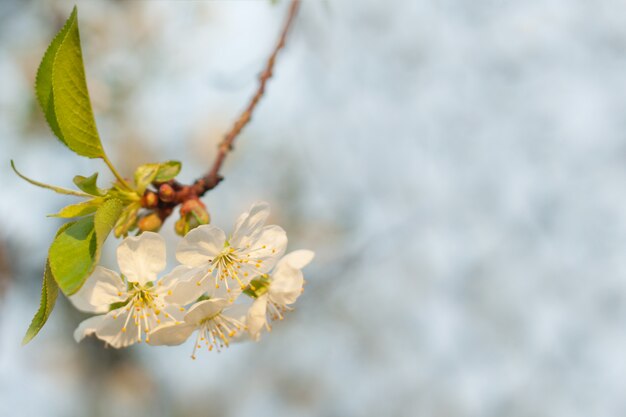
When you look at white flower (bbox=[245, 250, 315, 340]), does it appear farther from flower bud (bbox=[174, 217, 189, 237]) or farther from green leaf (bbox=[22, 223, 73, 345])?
green leaf (bbox=[22, 223, 73, 345])

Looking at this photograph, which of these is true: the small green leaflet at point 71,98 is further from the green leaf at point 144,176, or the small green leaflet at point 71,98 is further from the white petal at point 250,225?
the white petal at point 250,225

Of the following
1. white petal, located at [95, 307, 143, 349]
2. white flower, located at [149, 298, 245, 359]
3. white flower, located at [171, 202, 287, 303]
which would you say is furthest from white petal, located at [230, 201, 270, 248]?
white petal, located at [95, 307, 143, 349]

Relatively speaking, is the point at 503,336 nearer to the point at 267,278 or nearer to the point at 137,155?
the point at 137,155

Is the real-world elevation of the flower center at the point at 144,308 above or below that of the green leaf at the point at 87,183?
below

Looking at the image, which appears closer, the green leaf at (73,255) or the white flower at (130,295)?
the green leaf at (73,255)

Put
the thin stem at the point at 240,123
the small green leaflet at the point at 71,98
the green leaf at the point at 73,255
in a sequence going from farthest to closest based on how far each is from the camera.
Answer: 1. the thin stem at the point at 240,123
2. the small green leaflet at the point at 71,98
3. the green leaf at the point at 73,255

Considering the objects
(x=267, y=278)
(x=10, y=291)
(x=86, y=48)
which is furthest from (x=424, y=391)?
(x=267, y=278)

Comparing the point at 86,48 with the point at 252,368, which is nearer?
the point at 86,48

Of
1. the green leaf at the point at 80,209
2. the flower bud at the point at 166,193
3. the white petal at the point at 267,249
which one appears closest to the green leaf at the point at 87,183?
the green leaf at the point at 80,209
